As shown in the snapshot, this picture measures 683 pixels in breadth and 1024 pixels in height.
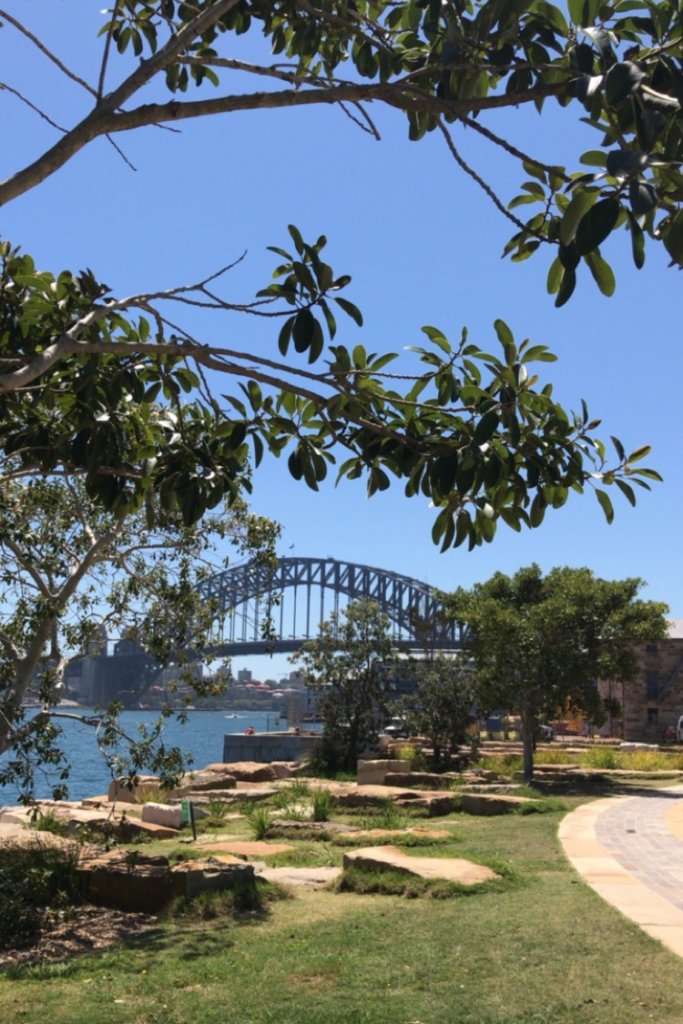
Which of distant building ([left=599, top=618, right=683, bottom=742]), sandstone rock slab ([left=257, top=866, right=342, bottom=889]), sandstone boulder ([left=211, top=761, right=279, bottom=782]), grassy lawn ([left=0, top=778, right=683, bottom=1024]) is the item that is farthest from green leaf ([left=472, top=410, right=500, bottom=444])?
distant building ([left=599, top=618, right=683, bottom=742])

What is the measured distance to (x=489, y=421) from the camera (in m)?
3.77

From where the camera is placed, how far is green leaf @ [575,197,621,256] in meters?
2.30

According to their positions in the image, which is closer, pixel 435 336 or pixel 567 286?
pixel 567 286

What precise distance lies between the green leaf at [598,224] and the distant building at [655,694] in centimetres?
4660

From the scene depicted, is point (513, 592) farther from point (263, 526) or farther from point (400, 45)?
point (400, 45)

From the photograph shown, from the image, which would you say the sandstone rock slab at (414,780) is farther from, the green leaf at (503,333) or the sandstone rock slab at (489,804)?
the green leaf at (503,333)

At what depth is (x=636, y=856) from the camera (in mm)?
11352

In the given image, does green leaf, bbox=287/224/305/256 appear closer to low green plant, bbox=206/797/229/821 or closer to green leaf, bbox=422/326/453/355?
green leaf, bbox=422/326/453/355

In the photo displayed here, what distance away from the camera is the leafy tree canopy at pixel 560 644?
21.8m

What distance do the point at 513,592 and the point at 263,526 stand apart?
1400 centimetres

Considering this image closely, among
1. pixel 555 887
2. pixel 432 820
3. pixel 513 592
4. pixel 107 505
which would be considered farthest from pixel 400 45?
pixel 513 592

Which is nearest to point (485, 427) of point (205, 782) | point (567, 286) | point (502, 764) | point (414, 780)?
point (567, 286)

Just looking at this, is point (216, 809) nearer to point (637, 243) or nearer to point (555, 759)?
point (637, 243)

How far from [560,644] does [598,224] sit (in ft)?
67.1
